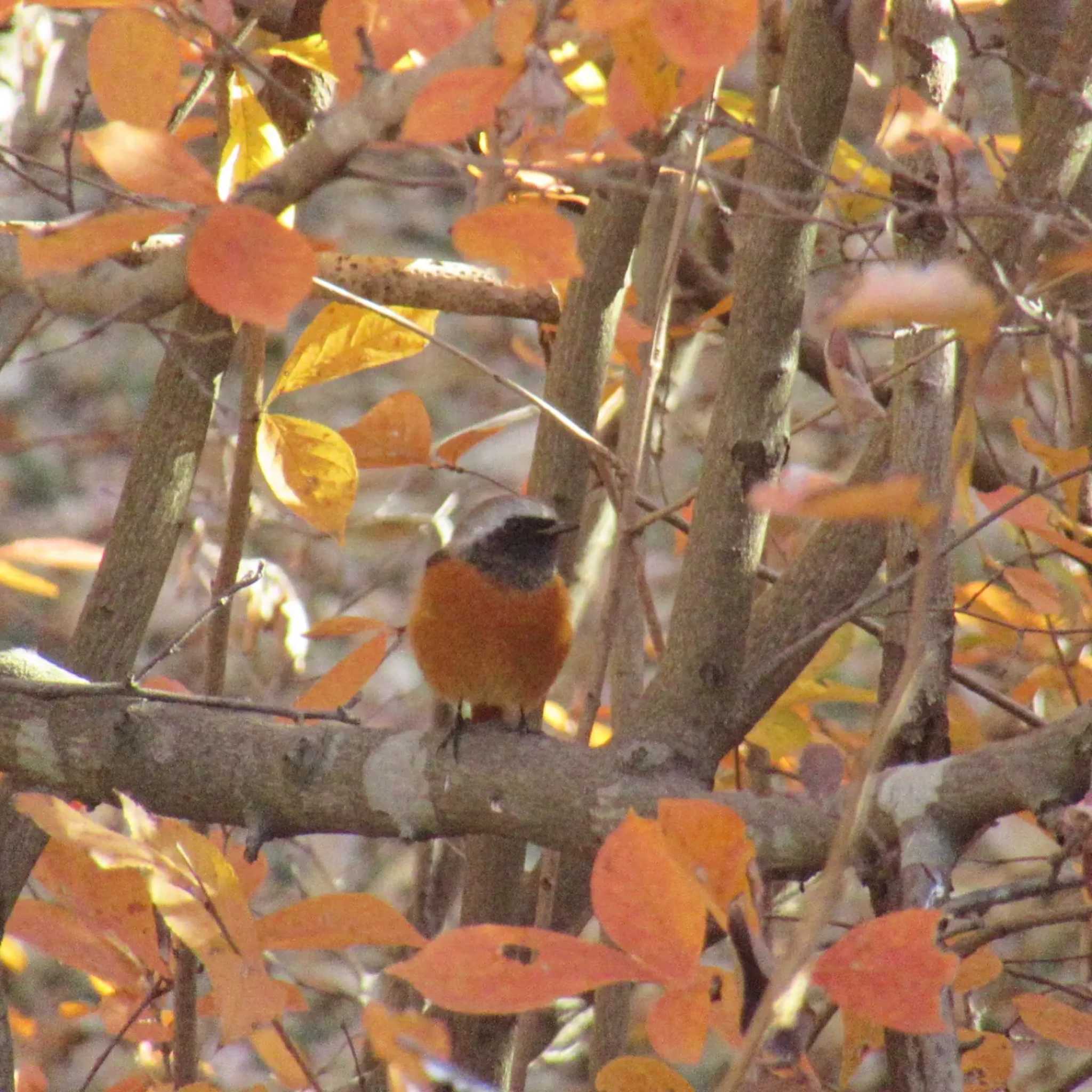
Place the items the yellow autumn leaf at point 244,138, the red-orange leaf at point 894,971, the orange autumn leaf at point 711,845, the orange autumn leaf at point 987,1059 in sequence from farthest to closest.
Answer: the yellow autumn leaf at point 244,138
the orange autumn leaf at point 987,1059
the orange autumn leaf at point 711,845
the red-orange leaf at point 894,971

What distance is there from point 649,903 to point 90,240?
0.82 meters

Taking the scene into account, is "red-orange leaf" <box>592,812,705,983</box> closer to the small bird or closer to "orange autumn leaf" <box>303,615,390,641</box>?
"orange autumn leaf" <box>303,615,390,641</box>

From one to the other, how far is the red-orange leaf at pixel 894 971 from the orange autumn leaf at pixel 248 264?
0.77 meters

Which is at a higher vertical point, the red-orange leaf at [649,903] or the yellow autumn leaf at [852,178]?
the yellow autumn leaf at [852,178]

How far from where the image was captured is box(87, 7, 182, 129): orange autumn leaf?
1610mm

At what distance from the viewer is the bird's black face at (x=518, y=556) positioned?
2889 millimetres

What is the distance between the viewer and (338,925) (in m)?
1.48

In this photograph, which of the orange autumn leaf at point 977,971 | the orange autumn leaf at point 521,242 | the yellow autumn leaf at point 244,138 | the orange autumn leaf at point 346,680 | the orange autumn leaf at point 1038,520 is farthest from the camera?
the orange autumn leaf at point 346,680

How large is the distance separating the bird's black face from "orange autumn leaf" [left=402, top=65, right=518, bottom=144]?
1539mm

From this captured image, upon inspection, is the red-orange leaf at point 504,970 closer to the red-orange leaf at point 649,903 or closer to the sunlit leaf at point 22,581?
the red-orange leaf at point 649,903

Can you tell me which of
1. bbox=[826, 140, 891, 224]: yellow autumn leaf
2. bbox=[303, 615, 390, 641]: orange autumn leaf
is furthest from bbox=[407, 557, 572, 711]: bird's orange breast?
bbox=[826, 140, 891, 224]: yellow autumn leaf

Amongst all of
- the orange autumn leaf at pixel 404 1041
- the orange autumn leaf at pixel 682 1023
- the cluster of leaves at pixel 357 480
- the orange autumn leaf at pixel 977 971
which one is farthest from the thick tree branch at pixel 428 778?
the orange autumn leaf at pixel 404 1041

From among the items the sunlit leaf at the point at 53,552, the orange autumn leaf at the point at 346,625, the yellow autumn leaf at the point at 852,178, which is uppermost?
the yellow autumn leaf at the point at 852,178

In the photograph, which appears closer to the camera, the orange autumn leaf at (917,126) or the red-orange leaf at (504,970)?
the red-orange leaf at (504,970)
